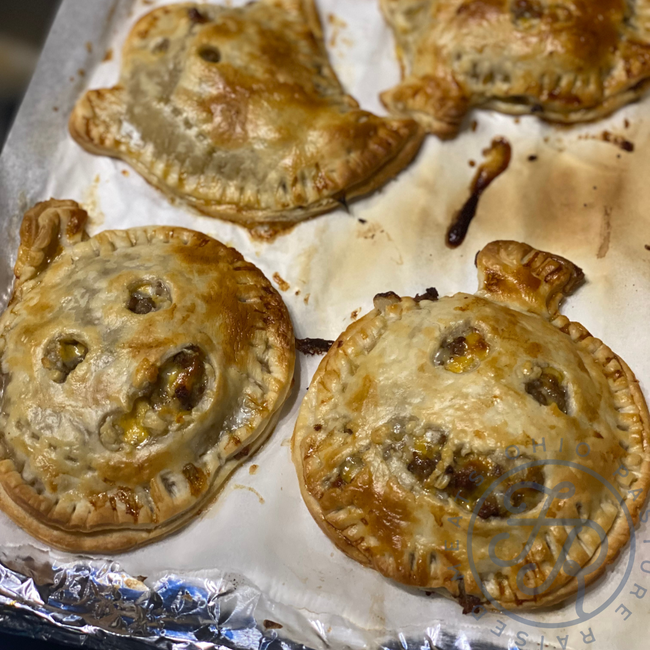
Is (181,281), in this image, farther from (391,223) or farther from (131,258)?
(391,223)

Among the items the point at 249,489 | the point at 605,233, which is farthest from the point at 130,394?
the point at 605,233

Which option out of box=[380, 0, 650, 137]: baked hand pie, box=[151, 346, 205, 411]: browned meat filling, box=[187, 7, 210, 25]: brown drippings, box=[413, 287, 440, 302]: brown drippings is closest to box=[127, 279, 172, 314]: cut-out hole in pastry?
box=[151, 346, 205, 411]: browned meat filling

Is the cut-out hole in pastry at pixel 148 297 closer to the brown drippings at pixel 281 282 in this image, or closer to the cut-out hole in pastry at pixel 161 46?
the brown drippings at pixel 281 282

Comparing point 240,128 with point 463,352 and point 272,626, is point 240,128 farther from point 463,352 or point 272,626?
point 272,626

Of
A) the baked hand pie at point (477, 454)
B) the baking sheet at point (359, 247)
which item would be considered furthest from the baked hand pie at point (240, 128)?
the baked hand pie at point (477, 454)

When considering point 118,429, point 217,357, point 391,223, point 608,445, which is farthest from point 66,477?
point 608,445
